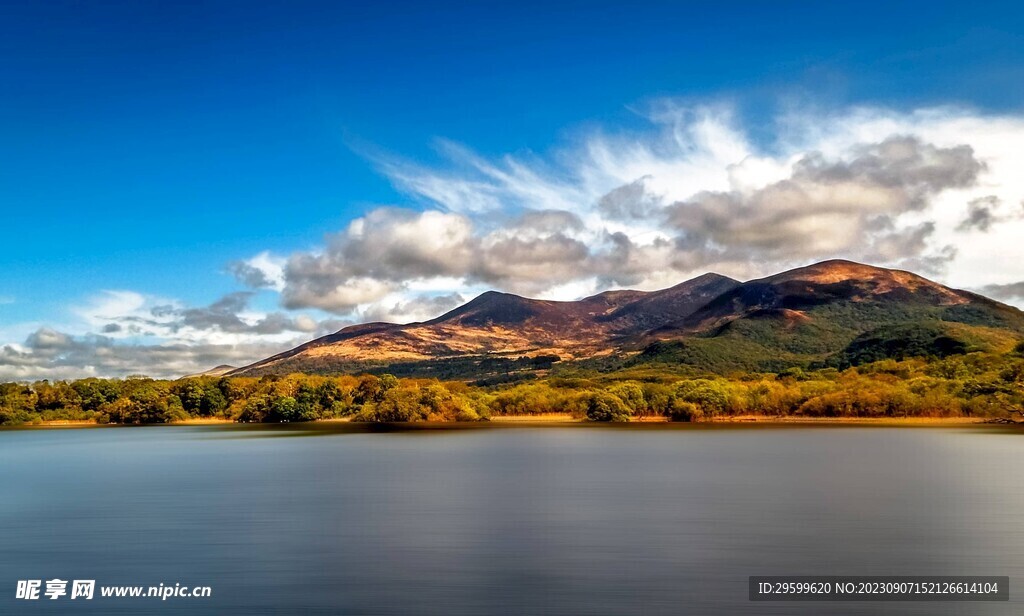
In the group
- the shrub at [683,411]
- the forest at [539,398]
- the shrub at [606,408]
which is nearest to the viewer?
the forest at [539,398]

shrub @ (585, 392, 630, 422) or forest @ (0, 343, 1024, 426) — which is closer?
forest @ (0, 343, 1024, 426)

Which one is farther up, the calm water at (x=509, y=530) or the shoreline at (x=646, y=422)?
the shoreline at (x=646, y=422)

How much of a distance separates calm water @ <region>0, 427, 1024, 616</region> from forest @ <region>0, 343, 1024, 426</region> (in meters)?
77.5

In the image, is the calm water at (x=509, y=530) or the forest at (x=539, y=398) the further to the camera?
the forest at (x=539, y=398)

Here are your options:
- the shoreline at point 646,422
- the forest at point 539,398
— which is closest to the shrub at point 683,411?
the forest at point 539,398

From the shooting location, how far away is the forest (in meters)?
138

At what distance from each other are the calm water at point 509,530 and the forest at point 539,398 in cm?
7750

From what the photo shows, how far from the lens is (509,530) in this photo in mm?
34750

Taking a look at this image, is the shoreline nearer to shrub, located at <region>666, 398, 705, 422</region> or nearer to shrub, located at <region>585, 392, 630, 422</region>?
shrub, located at <region>585, 392, 630, 422</region>

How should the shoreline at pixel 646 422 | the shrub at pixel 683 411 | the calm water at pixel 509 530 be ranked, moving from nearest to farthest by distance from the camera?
the calm water at pixel 509 530 < the shoreline at pixel 646 422 < the shrub at pixel 683 411

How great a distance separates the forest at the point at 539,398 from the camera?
138375 millimetres

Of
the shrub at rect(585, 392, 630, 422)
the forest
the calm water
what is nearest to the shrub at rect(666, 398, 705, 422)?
the forest

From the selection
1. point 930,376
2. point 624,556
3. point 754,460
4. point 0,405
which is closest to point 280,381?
point 0,405

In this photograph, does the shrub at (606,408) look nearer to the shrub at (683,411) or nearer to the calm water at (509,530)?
the shrub at (683,411)
